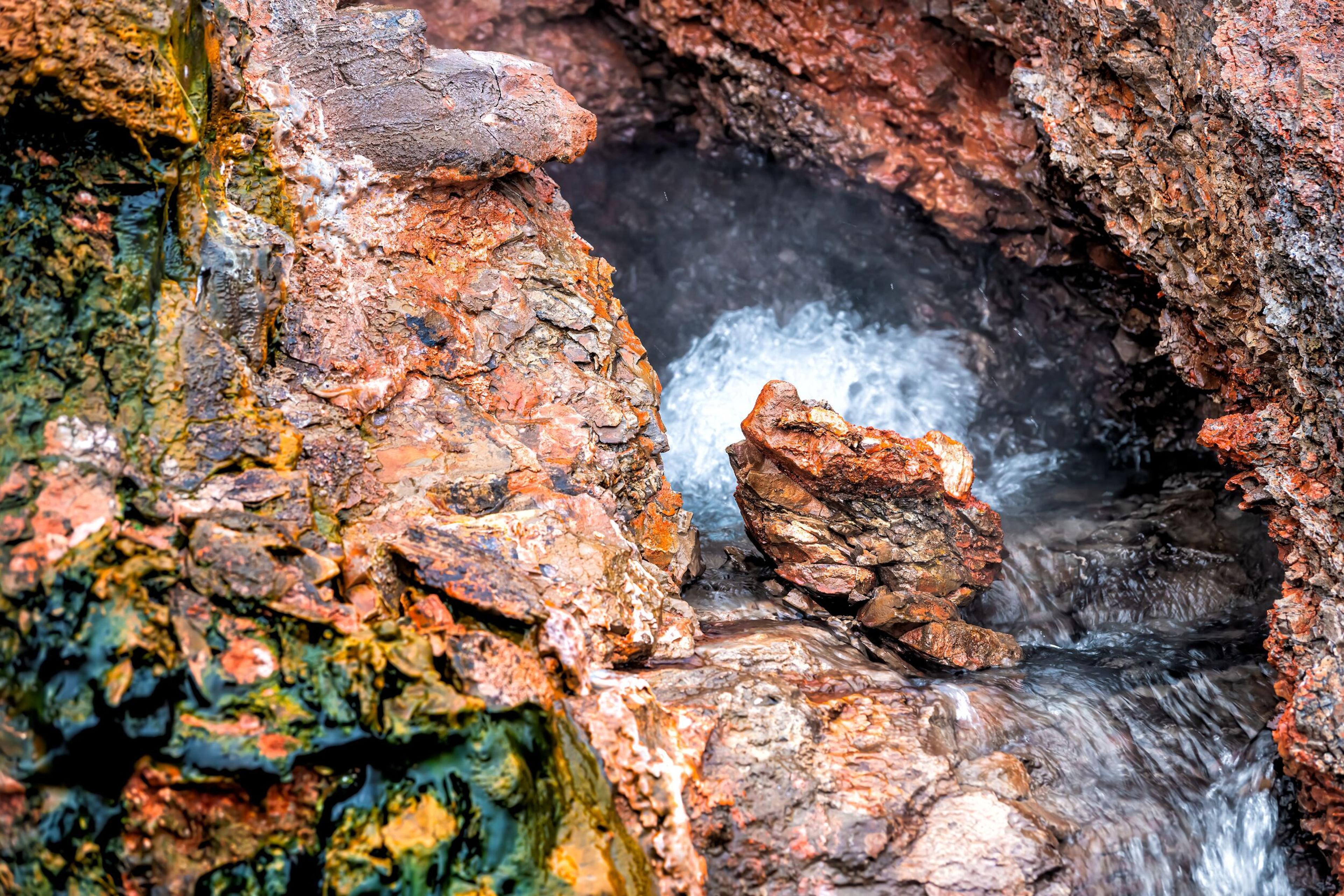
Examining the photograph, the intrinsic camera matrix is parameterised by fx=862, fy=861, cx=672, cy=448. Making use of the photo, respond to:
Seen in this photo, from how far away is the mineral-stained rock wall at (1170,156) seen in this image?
2.60 m

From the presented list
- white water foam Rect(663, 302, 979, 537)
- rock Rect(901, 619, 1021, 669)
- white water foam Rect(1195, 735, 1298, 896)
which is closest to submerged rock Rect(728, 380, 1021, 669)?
rock Rect(901, 619, 1021, 669)

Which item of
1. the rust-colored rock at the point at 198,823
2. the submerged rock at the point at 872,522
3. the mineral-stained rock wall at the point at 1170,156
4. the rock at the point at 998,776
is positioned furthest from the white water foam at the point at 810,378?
the rust-colored rock at the point at 198,823

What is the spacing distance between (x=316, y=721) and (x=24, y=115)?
149 cm

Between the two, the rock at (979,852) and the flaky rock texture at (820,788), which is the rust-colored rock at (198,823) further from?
the rock at (979,852)

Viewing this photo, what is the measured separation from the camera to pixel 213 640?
1747mm

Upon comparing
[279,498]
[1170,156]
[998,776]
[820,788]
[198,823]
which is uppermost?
[1170,156]

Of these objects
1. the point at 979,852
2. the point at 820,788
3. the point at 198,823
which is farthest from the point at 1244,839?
the point at 198,823

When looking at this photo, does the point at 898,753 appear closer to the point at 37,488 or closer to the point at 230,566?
the point at 230,566

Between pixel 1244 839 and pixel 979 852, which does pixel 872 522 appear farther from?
pixel 1244 839

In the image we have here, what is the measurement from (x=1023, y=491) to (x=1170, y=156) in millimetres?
2019

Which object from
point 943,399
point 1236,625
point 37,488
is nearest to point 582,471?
point 37,488

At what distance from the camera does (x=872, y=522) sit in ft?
10.6

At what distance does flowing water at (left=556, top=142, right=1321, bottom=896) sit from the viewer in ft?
8.72

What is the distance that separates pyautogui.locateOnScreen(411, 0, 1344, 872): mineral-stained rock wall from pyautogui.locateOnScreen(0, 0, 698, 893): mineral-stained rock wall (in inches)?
76.4
